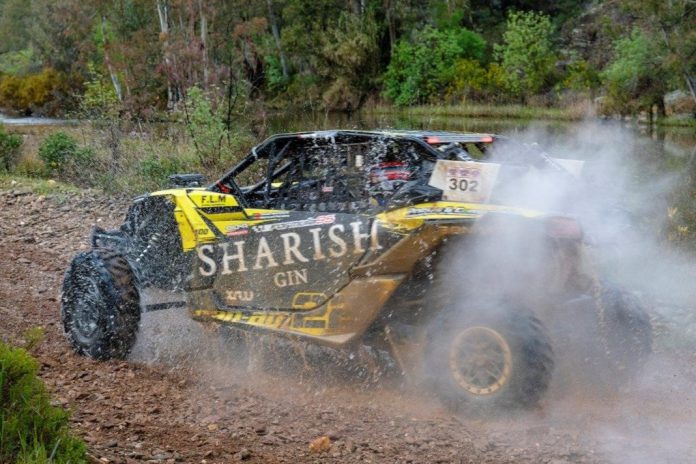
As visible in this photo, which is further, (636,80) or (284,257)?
(636,80)

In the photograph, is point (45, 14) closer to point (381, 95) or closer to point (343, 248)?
point (381, 95)

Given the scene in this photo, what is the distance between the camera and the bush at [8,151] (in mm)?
17141

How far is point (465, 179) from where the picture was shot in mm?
5391

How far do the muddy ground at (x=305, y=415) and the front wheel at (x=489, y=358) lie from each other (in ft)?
0.53

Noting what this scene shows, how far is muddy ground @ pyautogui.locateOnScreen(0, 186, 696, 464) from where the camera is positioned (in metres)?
4.81

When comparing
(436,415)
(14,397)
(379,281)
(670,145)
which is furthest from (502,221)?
(670,145)

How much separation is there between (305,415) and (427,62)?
48734mm

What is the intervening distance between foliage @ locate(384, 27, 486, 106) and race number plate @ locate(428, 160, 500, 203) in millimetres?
44925

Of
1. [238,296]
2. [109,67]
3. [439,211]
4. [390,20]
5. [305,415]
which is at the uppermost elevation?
[390,20]

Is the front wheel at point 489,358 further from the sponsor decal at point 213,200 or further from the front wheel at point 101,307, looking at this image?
the front wheel at point 101,307

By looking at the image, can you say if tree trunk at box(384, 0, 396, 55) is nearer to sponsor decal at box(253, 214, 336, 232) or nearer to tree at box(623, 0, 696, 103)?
tree at box(623, 0, 696, 103)

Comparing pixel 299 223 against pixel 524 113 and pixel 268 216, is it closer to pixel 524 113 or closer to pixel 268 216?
pixel 268 216

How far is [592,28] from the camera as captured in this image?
171 ft

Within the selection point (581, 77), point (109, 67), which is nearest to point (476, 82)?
point (581, 77)
